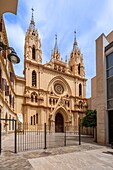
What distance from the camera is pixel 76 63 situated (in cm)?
4534

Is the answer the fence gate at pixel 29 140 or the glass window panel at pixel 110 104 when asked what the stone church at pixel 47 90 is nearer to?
the fence gate at pixel 29 140

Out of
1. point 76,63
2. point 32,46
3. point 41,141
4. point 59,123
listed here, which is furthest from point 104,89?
point 76,63

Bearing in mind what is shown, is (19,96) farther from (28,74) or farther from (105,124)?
(105,124)

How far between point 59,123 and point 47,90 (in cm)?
850

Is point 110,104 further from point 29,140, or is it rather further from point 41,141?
point 29,140

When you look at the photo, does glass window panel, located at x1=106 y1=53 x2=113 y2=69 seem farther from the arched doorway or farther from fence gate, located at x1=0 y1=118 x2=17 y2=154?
the arched doorway

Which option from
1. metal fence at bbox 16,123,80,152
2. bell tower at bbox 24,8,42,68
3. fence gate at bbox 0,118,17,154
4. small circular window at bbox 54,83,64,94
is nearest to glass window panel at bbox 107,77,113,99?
metal fence at bbox 16,123,80,152

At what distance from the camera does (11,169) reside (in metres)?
6.08

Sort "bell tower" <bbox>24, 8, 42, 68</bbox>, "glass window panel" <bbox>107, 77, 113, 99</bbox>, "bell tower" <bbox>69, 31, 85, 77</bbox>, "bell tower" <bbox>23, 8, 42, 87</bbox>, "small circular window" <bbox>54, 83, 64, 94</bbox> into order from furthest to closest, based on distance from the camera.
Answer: "bell tower" <bbox>69, 31, 85, 77</bbox>
"small circular window" <bbox>54, 83, 64, 94</bbox>
"bell tower" <bbox>24, 8, 42, 68</bbox>
"bell tower" <bbox>23, 8, 42, 87</bbox>
"glass window panel" <bbox>107, 77, 113, 99</bbox>

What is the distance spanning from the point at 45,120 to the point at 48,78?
9713 mm

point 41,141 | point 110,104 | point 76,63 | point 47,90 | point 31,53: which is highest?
point 31,53

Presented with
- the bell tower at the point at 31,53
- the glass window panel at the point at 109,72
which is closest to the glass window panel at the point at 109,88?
the glass window panel at the point at 109,72

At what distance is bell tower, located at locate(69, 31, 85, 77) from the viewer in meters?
44.8

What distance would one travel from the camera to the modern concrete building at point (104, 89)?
1311 centimetres
